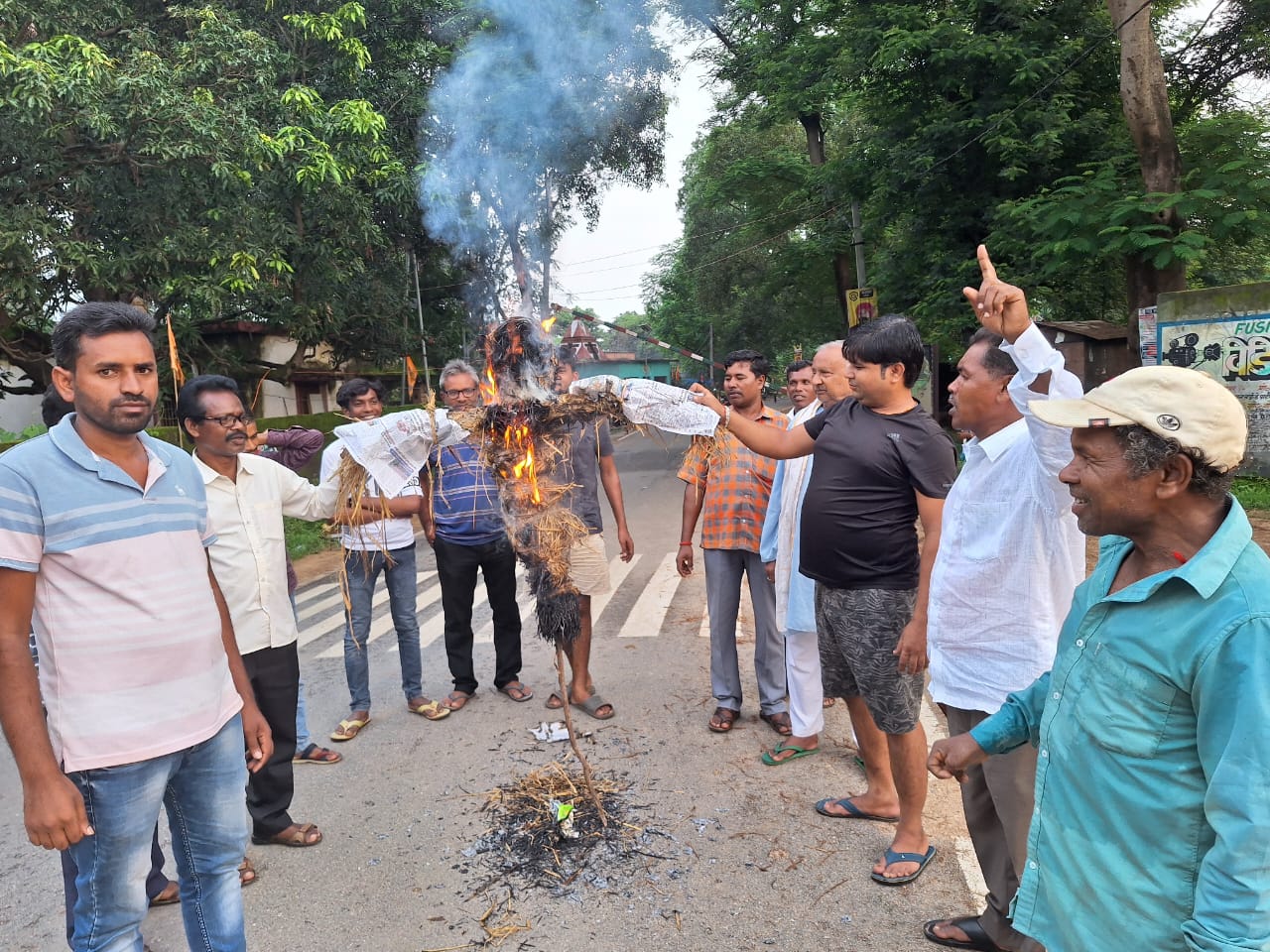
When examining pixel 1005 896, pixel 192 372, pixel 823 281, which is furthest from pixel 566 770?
pixel 823 281

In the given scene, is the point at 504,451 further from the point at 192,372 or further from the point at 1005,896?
the point at 192,372

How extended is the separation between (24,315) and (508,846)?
1141cm

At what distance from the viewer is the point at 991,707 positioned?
264 centimetres

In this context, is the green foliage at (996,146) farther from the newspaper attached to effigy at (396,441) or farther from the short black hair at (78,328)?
the short black hair at (78,328)

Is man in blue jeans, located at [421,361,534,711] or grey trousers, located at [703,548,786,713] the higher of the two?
man in blue jeans, located at [421,361,534,711]

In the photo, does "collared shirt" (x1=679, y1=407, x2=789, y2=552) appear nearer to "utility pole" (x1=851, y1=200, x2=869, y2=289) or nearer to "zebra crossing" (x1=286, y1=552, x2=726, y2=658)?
"zebra crossing" (x1=286, y1=552, x2=726, y2=658)

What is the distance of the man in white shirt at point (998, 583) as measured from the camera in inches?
99.0

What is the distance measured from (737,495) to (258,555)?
2.67 meters

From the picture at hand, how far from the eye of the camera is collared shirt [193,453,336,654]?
328cm

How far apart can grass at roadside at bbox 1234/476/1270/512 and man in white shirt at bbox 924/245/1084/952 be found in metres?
9.35

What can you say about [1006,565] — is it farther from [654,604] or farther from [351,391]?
[654,604]

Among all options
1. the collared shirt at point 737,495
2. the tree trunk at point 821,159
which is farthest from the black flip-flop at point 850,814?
the tree trunk at point 821,159

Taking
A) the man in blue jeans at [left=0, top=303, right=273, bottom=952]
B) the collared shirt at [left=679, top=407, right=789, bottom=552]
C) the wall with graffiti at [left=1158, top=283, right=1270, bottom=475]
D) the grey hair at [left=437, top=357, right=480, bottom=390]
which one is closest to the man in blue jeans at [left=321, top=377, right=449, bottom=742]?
the grey hair at [left=437, top=357, right=480, bottom=390]

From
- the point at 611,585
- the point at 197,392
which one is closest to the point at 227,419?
the point at 197,392
